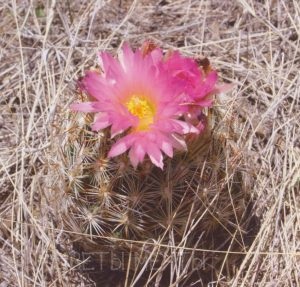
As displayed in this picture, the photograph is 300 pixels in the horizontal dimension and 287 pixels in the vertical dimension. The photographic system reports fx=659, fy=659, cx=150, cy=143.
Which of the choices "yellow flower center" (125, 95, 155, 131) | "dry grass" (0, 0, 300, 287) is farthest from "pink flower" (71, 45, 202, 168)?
"dry grass" (0, 0, 300, 287)

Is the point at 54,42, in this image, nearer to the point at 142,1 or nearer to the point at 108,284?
the point at 142,1

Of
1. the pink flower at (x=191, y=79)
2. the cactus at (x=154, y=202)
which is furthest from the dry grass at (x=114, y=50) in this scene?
the pink flower at (x=191, y=79)

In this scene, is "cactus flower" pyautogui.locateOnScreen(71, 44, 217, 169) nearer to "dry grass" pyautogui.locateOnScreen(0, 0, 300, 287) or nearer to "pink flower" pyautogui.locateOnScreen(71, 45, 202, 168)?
"pink flower" pyautogui.locateOnScreen(71, 45, 202, 168)

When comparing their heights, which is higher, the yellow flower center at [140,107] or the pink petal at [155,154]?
the yellow flower center at [140,107]

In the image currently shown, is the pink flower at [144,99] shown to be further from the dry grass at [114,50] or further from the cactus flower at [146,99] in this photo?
the dry grass at [114,50]

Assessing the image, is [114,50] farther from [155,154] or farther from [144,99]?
[155,154]

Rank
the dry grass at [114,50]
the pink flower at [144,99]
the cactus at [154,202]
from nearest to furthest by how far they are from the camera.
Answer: the pink flower at [144,99] → the cactus at [154,202] → the dry grass at [114,50]

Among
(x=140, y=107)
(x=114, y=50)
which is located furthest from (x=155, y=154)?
(x=114, y=50)
